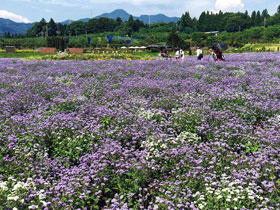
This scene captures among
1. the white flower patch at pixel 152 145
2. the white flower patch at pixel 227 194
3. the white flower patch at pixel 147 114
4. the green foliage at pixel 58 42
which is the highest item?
the green foliage at pixel 58 42

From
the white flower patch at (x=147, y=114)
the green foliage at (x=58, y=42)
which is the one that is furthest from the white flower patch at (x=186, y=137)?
the green foliage at (x=58, y=42)

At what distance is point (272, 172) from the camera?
4.26 meters

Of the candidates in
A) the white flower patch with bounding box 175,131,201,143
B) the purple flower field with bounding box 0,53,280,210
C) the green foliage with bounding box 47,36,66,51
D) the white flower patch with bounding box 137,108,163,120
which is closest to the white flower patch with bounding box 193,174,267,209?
the purple flower field with bounding box 0,53,280,210

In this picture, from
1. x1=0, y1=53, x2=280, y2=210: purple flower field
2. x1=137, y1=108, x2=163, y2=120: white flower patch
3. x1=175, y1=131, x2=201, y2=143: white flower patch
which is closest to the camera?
x1=0, y1=53, x2=280, y2=210: purple flower field

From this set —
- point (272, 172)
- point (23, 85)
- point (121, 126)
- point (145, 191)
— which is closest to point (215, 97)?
point (121, 126)

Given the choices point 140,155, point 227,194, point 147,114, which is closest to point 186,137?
point 140,155

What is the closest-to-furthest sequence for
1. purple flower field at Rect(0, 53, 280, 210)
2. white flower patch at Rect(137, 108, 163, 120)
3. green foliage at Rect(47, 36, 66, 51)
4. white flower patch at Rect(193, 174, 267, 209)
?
white flower patch at Rect(193, 174, 267, 209)
purple flower field at Rect(0, 53, 280, 210)
white flower patch at Rect(137, 108, 163, 120)
green foliage at Rect(47, 36, 66, 51)

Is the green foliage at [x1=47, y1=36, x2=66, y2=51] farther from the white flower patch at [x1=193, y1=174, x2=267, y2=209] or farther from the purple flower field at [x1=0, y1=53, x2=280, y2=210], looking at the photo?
the white flower patch at [x1=193, y1=174, x2=267, y2=209]

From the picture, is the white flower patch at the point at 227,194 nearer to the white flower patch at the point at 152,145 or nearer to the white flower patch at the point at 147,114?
the white flower patch at the point at 152,145

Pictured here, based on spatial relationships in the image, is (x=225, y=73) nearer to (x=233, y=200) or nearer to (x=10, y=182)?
(x=233, y=200)

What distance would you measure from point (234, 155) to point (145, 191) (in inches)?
69.6

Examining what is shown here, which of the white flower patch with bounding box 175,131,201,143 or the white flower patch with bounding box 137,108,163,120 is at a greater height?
the white flower patch with bounding box 137,108,163,120

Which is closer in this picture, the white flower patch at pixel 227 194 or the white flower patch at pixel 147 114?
the white flower patch at pixel 227 194

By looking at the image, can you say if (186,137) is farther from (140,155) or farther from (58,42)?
(58,42)
